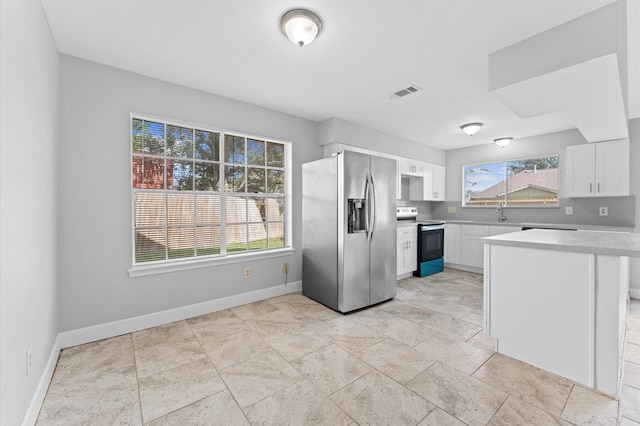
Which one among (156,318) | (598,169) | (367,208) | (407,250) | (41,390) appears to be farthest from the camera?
(407,250)

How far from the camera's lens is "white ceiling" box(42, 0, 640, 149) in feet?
6.05

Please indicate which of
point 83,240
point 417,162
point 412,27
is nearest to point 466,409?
point 412,27

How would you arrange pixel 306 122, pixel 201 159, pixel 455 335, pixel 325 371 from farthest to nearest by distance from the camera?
1. pixel 306 122
2. pixel 201 159
3. pixel 455 335
4. pixel 325 371

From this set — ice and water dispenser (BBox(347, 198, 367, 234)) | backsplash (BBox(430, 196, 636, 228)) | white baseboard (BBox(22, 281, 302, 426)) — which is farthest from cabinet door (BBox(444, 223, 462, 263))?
white baseboard (BBox(22, 281, 302, 426))

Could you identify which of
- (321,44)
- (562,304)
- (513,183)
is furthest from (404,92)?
(513,183)

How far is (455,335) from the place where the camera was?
262cm

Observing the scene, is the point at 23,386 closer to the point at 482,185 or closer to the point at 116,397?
the point at 116,397

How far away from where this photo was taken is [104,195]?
101 inches

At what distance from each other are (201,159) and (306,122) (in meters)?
1.62

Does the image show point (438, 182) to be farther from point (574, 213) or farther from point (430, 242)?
point (574, 213)

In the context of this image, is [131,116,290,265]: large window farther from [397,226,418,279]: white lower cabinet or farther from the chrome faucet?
the chrome faucet

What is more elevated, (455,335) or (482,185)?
(482,185)

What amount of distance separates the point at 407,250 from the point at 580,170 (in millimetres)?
2767

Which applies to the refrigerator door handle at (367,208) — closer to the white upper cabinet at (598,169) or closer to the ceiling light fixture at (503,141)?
the ceiling light fixture at (503,141)
